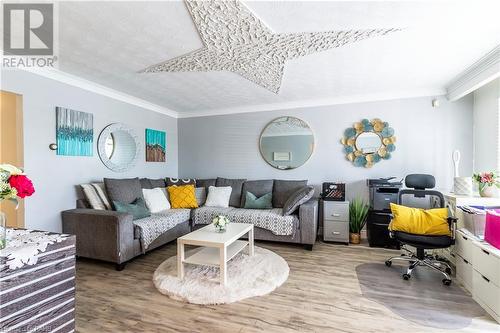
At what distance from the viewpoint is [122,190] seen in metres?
3.34

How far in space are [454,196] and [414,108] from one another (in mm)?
1677

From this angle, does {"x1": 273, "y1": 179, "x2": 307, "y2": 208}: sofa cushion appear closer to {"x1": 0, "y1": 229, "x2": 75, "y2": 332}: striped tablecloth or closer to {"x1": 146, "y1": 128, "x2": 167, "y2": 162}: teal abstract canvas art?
{"x1": 146, "y1": 128, "x2": 167, "y2": 162}: teal abstract canvas art

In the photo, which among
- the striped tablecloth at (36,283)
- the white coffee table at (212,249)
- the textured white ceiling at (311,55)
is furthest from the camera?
the white coffee table at (212,249)

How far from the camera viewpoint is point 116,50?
236cm

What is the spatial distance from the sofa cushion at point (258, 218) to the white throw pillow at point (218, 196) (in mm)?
173

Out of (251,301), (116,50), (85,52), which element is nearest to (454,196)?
(251,301)

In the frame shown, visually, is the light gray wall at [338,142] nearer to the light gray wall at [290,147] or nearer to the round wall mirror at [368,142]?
the light gray wall at [290,147]

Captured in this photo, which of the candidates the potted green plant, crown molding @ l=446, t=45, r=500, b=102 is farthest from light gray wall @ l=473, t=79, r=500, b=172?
the potted green plant

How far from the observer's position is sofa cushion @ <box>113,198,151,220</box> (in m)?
3.08

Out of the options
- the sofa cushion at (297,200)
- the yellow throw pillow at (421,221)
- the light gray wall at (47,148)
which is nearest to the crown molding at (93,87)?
the light gray wall at (47,148)

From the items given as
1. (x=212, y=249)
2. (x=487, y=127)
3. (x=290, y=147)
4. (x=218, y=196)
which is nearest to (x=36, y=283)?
(x=212, y=249)

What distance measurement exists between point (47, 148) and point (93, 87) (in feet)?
3.46

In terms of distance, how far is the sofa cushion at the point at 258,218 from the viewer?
3.45m

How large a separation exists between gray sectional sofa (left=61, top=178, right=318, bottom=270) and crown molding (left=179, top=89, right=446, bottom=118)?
137 cm
